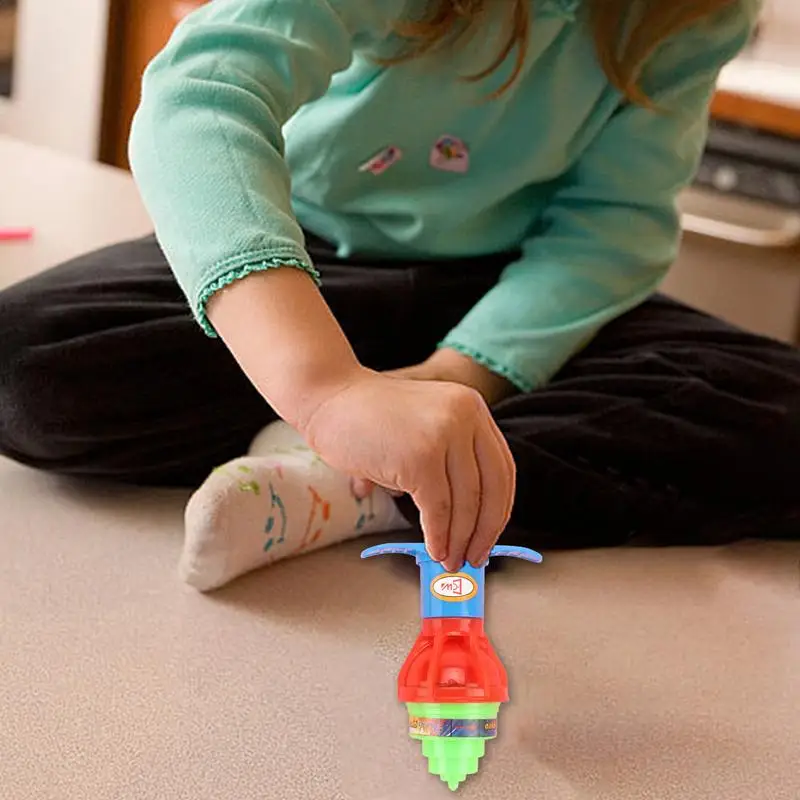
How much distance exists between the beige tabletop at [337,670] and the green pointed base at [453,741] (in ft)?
0.07

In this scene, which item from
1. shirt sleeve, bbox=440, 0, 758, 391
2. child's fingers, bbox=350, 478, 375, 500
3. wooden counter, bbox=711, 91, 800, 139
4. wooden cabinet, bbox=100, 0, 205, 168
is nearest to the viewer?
child's fingers, bbox=350, 478, 375, 500

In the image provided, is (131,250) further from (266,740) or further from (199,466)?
(266,740)

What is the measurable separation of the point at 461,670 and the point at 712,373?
40cm

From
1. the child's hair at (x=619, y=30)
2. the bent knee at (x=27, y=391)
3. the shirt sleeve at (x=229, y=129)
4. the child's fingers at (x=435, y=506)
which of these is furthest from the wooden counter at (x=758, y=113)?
the child's fingers at (x=435, y=506)

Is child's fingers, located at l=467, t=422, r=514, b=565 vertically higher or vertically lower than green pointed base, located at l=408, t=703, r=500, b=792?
higher

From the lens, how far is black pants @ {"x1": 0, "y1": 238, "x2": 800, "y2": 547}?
76cm

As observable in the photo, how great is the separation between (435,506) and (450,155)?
426mm

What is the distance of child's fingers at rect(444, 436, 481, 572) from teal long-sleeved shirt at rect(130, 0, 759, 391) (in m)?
0.26

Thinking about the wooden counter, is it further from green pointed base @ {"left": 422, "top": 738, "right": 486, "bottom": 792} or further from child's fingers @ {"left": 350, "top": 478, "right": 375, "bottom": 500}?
green pointed base @ {"left": 422, "top": 738, "right": 486, "bottom": 792}

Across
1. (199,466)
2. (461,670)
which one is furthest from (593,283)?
(461,670)

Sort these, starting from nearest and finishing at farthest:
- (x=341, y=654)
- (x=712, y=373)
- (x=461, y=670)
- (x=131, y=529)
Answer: (x=461, y=670) < (x=341, y=654) < (x=131, y=529) < (x=712, y=373)

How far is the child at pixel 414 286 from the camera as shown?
24.7 inches

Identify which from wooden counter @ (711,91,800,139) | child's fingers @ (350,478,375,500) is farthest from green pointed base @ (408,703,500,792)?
wooden counter @ (711,91,800,139)

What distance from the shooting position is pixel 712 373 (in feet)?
2.74
